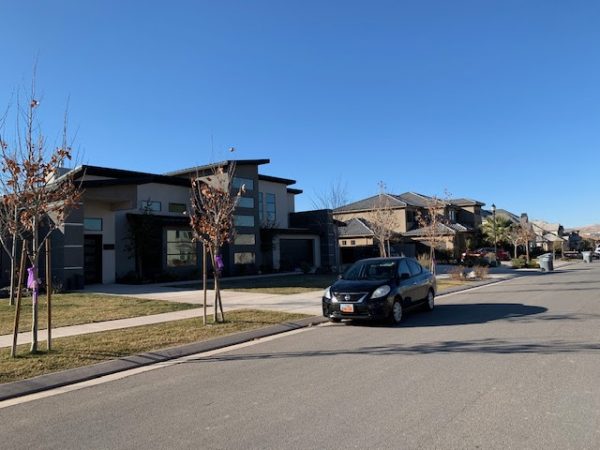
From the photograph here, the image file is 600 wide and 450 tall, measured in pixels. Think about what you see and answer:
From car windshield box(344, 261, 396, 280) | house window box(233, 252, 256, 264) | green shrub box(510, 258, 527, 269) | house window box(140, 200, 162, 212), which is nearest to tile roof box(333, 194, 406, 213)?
green shrub box(510, 258, 527, 269)

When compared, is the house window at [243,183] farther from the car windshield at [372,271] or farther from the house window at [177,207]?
the car windshield at [372,271]

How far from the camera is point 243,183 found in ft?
104

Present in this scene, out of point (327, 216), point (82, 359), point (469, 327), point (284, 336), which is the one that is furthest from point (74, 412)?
point (327, 216)

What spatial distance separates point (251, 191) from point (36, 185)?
950 inches

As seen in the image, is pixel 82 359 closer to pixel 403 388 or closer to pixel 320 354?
pixel 320 354

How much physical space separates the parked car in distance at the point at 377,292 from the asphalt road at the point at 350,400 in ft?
4.43

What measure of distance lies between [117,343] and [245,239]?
73.7 feet

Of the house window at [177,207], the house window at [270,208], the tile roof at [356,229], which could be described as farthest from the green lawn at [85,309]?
the tile roof at [356,229]

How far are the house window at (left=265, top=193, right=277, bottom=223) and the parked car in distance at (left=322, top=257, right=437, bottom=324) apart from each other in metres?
24.2

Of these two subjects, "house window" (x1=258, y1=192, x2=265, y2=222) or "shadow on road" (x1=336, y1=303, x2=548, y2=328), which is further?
"house window" (x1=258, y1=192, x2=265, y2=222)

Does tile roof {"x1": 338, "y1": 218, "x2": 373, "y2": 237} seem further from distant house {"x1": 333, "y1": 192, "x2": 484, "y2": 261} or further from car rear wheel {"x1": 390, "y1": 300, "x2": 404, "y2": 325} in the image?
car rear wheel {"x1": 390, "y1": 300, "x2": 404, "y2": 325}

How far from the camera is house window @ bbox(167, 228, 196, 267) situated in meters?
27.7

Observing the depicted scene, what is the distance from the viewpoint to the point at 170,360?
820 cm

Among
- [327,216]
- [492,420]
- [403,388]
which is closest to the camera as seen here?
[492,420]
